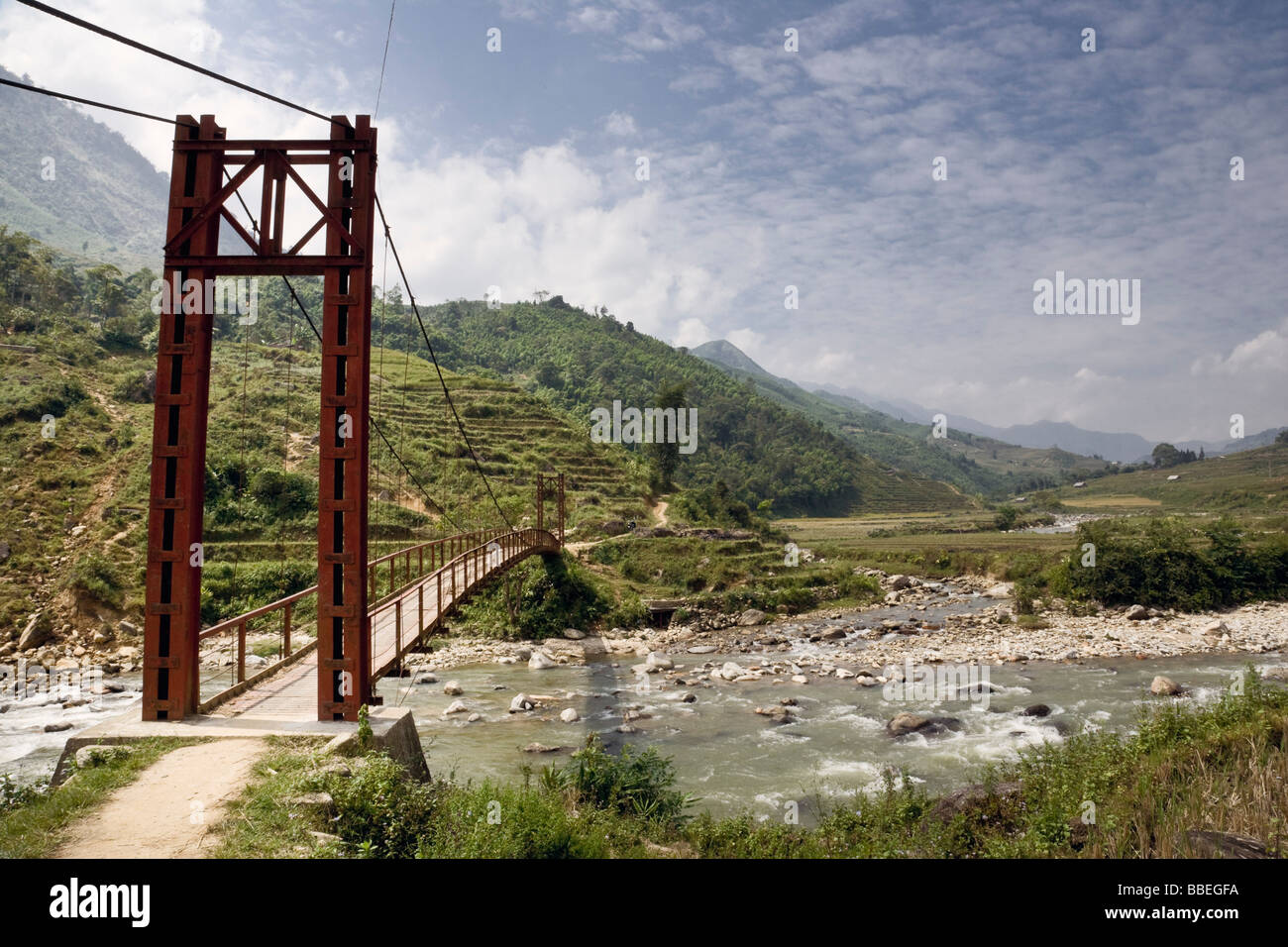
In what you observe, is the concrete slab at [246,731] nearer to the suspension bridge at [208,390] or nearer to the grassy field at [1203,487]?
the suspension bridge at [208,390]

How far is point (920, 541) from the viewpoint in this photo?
41344mm

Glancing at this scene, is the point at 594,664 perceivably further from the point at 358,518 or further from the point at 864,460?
the point at 864,460

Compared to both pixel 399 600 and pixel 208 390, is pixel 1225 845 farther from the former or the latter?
pixel 208 390

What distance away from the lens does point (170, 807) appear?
15.4 feet

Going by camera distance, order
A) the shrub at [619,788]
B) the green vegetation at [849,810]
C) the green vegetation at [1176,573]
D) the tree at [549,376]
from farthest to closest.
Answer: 1. the tree at [549,376]
2. the green vegetation at [1176,573]
3. the shrub at [619,788]
4. the green vegetation at [849,810]

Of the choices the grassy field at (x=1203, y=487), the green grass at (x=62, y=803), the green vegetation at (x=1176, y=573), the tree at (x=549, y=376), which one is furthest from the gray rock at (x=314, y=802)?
the tree at (x=549, y=376)

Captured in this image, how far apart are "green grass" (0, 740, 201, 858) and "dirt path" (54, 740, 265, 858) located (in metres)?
0.07

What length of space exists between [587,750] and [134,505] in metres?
22.6

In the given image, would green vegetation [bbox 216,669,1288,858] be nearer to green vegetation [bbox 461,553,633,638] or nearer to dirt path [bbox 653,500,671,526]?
green vegetation [bbox 461,553,633,638]

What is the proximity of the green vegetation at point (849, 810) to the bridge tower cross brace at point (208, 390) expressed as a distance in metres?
1.33

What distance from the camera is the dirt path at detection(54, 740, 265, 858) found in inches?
163

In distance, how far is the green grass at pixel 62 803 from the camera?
13.6 ft

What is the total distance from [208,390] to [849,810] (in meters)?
7.85
